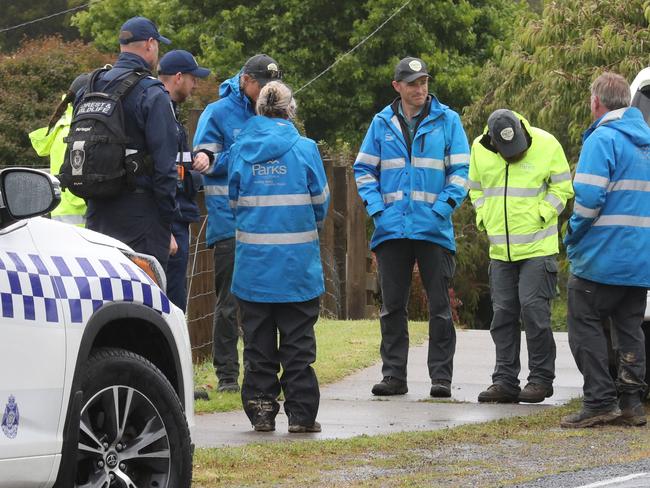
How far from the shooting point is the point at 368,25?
39.0 m

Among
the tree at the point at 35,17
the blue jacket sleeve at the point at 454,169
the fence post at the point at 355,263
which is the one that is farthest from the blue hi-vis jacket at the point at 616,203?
the tree at the point at 35,17

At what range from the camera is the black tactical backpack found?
27.7 feet

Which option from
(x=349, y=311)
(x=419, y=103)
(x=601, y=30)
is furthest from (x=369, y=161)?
(x=601, y=30)

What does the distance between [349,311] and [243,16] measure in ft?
69.8

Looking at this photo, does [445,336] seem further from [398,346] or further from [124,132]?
[124,132]

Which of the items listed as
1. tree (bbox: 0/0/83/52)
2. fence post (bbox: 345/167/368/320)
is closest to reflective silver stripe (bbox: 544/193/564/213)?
fence post (bbox: 345/167/368/320)

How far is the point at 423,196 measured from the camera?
11078 millimetres

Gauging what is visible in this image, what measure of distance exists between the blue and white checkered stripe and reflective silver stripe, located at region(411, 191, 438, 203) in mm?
4866

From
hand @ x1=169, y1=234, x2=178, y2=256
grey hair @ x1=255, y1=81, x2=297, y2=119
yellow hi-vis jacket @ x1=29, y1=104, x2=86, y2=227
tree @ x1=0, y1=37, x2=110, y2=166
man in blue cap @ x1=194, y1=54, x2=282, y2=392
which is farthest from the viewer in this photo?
tree @ x1=0, y1=37, x2=110, y2=166

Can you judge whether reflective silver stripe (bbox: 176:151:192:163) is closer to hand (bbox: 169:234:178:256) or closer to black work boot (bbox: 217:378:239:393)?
hand (bbox: 169:234:178:256)

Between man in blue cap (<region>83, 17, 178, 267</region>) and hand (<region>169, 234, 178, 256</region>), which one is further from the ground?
man in blue cap (<region>83, 17, 178, 267</region>)

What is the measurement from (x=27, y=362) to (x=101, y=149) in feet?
9.99

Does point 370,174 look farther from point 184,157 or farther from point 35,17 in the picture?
point 35,17

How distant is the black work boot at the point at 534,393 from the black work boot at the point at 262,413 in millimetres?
2344
